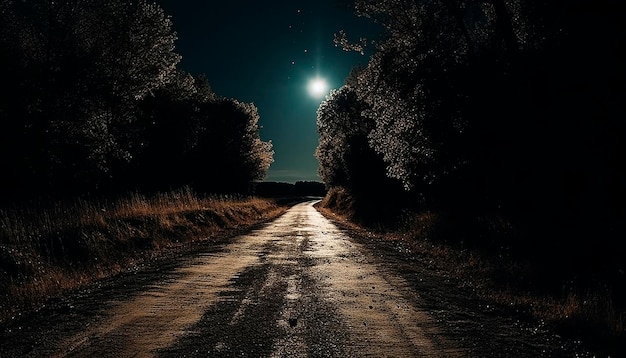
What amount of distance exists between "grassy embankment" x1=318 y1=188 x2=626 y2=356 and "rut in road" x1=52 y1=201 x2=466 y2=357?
1709 millimetres

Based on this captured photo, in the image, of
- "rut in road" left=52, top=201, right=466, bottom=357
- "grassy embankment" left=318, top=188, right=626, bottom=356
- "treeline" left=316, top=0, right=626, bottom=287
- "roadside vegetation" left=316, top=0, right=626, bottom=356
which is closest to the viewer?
"rut in road" left=52, top=201, right=466, bottom=357

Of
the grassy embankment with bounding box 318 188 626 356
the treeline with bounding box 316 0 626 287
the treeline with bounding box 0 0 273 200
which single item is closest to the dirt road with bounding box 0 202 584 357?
the grassy embankment with bounding box 318 188 626 356

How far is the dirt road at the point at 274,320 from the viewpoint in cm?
506

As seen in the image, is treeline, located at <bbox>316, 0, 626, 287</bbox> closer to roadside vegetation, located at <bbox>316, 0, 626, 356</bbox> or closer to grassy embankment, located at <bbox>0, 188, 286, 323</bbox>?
roadside vegetation, located at <bbox>316, 0, 626, 356</bbox>

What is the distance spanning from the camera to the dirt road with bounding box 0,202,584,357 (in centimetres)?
506

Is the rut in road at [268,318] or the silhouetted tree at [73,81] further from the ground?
the silhouetted tree at [73,81]

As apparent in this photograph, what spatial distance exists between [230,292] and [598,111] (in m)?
9.91

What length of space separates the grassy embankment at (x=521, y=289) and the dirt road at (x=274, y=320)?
466 millimetres

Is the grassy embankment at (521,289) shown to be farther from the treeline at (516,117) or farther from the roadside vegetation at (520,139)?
the treeline at (516,117)

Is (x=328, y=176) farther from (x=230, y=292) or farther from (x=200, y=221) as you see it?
(x=230, y=292)

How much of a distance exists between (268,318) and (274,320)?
0.13m

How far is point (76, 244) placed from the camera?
36.9 feet

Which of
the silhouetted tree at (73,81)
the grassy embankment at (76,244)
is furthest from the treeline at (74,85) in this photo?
the grassy embankment at (76,244)

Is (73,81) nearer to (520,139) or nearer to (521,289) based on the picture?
(520,139)
